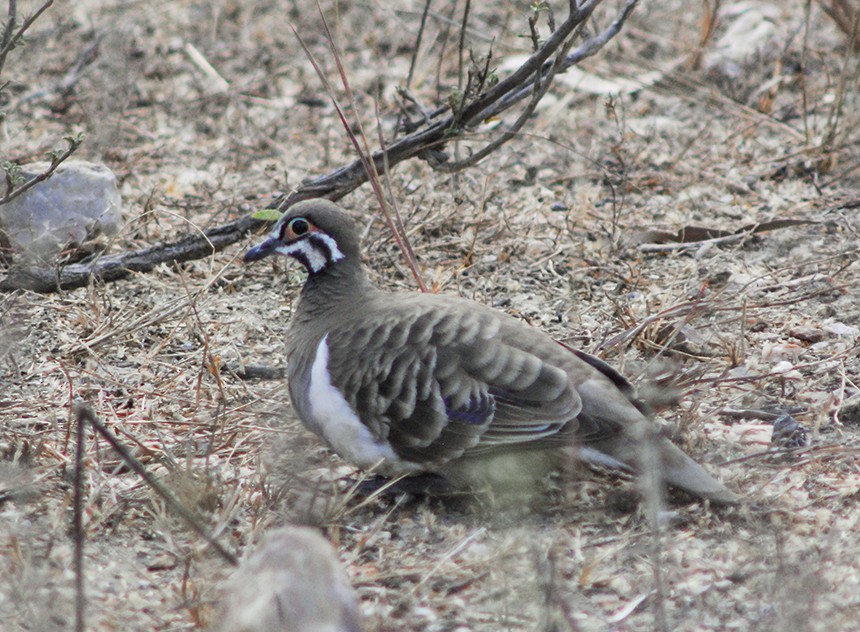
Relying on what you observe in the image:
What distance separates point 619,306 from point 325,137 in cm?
263

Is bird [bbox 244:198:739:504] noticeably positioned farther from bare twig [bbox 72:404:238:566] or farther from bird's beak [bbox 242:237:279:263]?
bare twig [bbox 72:404:238:566]

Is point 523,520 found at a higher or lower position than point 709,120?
lower

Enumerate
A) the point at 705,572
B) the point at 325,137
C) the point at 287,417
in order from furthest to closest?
the point at 325,137 < the point at 287,417 < the point at 705,572

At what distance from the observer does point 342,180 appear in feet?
15.3

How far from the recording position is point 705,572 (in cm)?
300

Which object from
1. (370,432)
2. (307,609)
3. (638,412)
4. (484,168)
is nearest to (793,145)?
(484,168)

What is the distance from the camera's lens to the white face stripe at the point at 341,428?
11.1 feet

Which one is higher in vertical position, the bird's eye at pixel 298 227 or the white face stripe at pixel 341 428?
the bird's eye at pixel 298 227

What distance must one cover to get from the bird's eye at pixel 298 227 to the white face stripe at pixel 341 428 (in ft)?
1.67

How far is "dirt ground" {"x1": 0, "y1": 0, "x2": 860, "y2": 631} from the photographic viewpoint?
2.94m

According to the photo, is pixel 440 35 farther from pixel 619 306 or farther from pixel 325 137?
pixel 619 306

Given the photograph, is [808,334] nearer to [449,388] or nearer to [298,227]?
[449,388]

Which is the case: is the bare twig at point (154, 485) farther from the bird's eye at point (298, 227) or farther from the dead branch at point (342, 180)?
the dead branch at point (342, 180)

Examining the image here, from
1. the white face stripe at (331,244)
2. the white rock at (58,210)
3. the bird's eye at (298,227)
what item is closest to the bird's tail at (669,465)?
the white face stripe at (331,244)
